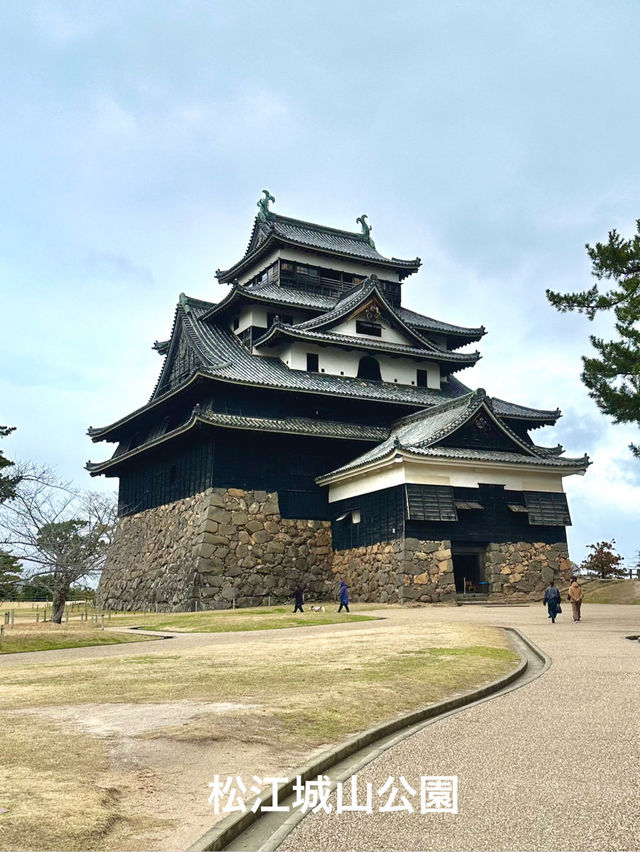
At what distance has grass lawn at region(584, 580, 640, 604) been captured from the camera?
30.6 metres

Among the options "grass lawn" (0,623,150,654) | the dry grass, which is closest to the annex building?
"grass lawn" (0,623,150,654)

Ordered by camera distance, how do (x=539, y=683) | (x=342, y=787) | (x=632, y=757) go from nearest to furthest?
(x=342, y=787) < (x=632, y=757) < (x=539, y=683)

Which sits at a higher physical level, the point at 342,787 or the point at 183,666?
the point at 183,666

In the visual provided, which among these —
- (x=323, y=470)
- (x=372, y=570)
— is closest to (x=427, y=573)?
(x=372, y=570)

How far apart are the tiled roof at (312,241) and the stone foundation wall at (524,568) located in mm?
20921

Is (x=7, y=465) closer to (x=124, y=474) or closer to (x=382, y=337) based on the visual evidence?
(x=124, y=474)

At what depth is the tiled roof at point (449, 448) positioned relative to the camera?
30.3 meters

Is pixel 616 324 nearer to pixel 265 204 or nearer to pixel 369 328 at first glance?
pixel 369 328

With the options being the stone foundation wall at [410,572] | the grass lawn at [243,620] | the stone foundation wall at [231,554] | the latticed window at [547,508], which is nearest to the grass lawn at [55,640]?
the grass lawn at [243,620]

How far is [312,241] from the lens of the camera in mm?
45781

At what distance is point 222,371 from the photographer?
110 feet

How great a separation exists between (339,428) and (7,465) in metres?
16.6

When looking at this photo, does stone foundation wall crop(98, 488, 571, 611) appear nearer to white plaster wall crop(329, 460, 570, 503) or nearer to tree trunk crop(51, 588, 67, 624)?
white plaster wall crop(329, 460, 570, 503)

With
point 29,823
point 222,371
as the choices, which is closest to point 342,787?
point 29,823
